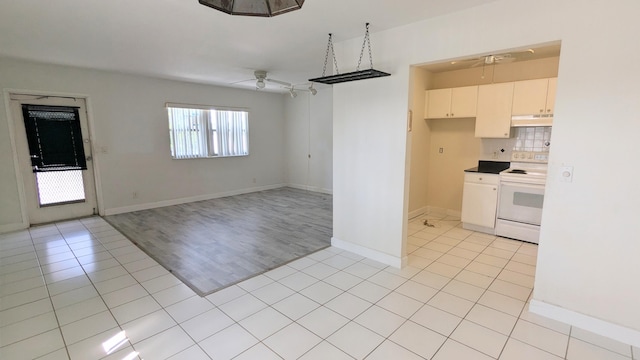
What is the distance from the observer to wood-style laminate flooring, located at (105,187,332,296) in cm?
327

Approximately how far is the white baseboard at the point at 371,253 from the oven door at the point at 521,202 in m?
1.87

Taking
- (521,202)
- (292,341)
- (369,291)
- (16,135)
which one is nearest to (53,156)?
(16,135)

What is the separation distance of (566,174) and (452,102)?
8.83ft

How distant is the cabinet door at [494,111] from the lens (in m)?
4.12

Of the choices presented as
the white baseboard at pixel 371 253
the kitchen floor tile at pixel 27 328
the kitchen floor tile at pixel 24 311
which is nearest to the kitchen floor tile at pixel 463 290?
the white baseboard at pixel 371 253

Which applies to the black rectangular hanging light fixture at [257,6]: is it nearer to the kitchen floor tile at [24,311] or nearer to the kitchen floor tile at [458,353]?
the kitchen floor tile at [458,353]

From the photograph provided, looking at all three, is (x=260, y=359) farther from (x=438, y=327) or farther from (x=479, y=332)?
(x=479, y=332)

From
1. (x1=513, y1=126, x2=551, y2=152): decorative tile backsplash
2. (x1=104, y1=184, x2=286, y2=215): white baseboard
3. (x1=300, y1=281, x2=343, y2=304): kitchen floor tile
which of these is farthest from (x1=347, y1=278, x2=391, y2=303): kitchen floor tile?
(x1=104, y1=184, x2=286, y2=215): white baseboard

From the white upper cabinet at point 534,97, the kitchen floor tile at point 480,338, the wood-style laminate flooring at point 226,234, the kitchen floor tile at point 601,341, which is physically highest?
the white upper cabinet at point 534,97

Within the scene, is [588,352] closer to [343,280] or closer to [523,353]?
[523,353]

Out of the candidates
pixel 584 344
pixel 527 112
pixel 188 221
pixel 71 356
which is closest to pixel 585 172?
pixel 584 344

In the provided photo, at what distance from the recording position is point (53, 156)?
4.78 m

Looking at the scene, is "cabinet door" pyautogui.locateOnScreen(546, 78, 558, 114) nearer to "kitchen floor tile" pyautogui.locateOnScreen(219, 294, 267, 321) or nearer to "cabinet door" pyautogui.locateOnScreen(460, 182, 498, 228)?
"cabinet door" pyautogui.locateOnScreen(460, 182, 498, 228)

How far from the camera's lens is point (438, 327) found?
7.38 feet
